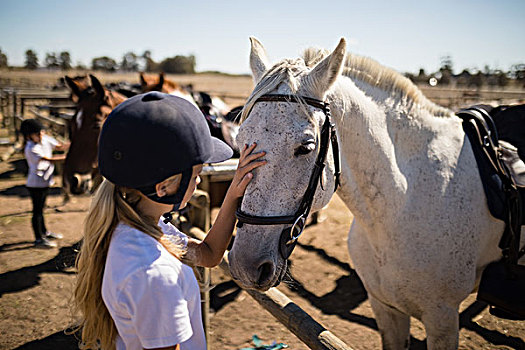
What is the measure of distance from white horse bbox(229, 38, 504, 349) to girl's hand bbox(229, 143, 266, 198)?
22 centimetres

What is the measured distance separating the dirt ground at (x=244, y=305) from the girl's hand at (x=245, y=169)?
1581 mm

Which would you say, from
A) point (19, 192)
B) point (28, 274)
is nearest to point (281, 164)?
point (28, 274)

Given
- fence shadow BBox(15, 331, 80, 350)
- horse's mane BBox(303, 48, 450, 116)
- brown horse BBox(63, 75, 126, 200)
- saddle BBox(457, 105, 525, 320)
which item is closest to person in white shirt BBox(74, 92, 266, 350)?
horse's mane BBox(303, 48, 450, 116)

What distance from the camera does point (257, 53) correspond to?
6.29 ft

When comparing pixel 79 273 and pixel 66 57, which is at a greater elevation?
pixel 66 57

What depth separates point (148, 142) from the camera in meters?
1.08

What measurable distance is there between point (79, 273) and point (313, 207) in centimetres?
104

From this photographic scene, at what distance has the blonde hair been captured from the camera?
3.80 ft

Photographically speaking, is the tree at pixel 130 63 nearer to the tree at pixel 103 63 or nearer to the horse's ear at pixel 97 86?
the tree at pixel 103 63

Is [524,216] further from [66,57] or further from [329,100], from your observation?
[66,57]

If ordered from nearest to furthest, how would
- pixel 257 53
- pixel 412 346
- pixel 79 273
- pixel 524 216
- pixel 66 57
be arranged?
pixel 79 273 < pixel 257 53 < pixel 524 216 < pixel 412 346 < pixel 66 57

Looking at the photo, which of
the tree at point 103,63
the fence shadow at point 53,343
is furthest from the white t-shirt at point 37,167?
the tree at point 103,63

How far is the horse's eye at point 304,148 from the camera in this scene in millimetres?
1540

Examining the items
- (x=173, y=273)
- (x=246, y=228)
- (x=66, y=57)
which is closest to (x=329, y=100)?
(x=246, y=228)
